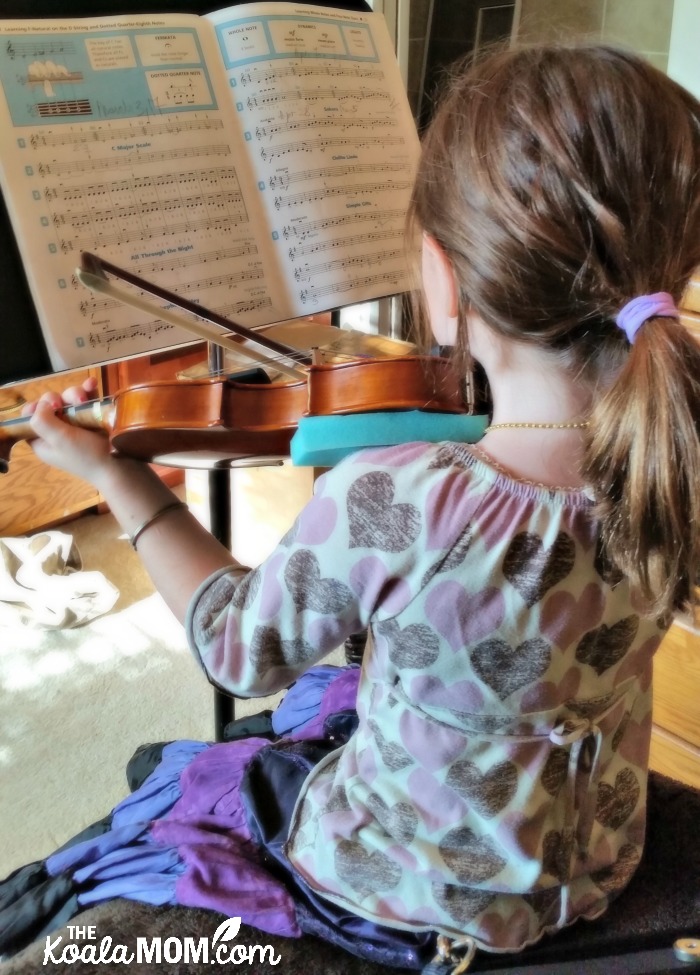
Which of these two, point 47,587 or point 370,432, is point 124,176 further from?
point 47,587

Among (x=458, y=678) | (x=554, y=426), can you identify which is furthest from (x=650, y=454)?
(x=458, y=678)

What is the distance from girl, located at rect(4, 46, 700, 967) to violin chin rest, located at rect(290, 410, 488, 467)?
0.09m

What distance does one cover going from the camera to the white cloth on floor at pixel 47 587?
200 cm

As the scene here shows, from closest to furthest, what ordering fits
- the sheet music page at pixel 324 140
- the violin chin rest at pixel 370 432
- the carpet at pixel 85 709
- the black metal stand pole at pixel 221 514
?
the violin chin rest at pixel 370 432, the sheet music page at pixel 324 140, the black metal stand pole at pixel 221 514, the carpet at pixel 85 709

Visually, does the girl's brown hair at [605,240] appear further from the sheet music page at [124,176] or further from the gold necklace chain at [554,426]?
the sheet music page at [124,176]

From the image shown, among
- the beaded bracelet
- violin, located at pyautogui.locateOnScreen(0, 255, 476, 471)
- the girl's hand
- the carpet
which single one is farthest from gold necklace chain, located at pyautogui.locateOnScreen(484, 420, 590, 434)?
the carpet

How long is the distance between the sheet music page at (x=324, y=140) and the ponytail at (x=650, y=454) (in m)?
0.63

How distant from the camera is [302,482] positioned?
6.62 ft

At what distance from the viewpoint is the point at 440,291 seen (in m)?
0.68

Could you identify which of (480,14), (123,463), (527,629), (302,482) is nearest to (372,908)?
(527,629)

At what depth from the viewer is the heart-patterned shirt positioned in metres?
0.60

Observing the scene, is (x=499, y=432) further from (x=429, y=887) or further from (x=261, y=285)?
(x=261, y=285)

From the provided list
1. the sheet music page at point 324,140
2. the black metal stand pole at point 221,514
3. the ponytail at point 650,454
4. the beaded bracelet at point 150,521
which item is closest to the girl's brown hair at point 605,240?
the ponytail at point 650,454

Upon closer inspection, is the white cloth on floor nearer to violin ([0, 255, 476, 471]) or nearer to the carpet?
the carpet
